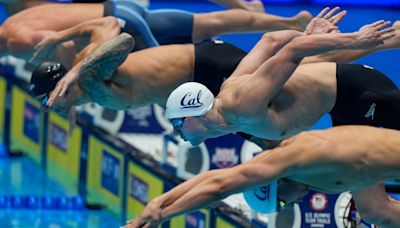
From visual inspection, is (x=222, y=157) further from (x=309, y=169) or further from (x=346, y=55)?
(x=309, y=169)

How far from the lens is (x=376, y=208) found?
795 cm

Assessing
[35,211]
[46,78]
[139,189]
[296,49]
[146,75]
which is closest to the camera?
[296,49]

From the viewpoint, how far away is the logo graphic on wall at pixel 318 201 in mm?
8539

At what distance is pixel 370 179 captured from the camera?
7289mm

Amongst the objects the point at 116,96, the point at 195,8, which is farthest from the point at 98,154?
the point at 116,96

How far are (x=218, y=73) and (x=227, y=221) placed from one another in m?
1.23

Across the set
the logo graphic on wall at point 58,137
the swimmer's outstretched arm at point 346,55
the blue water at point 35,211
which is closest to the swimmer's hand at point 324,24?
the swimmer's outstretched arm at point 346,55

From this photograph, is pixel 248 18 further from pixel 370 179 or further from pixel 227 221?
pixel 370 179

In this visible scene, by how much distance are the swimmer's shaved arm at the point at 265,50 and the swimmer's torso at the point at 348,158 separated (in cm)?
77

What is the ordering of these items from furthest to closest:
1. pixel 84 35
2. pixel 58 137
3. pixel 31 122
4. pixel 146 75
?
pixel 31 122, pixel 58 137, pixel 84 35, pixel 146 75

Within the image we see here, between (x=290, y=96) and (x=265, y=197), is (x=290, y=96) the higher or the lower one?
the higher one

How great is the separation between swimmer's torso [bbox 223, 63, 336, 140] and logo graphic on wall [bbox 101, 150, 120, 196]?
387 cm

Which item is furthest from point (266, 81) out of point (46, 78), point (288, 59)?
point (46, 78)

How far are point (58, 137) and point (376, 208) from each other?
17.6 feet
